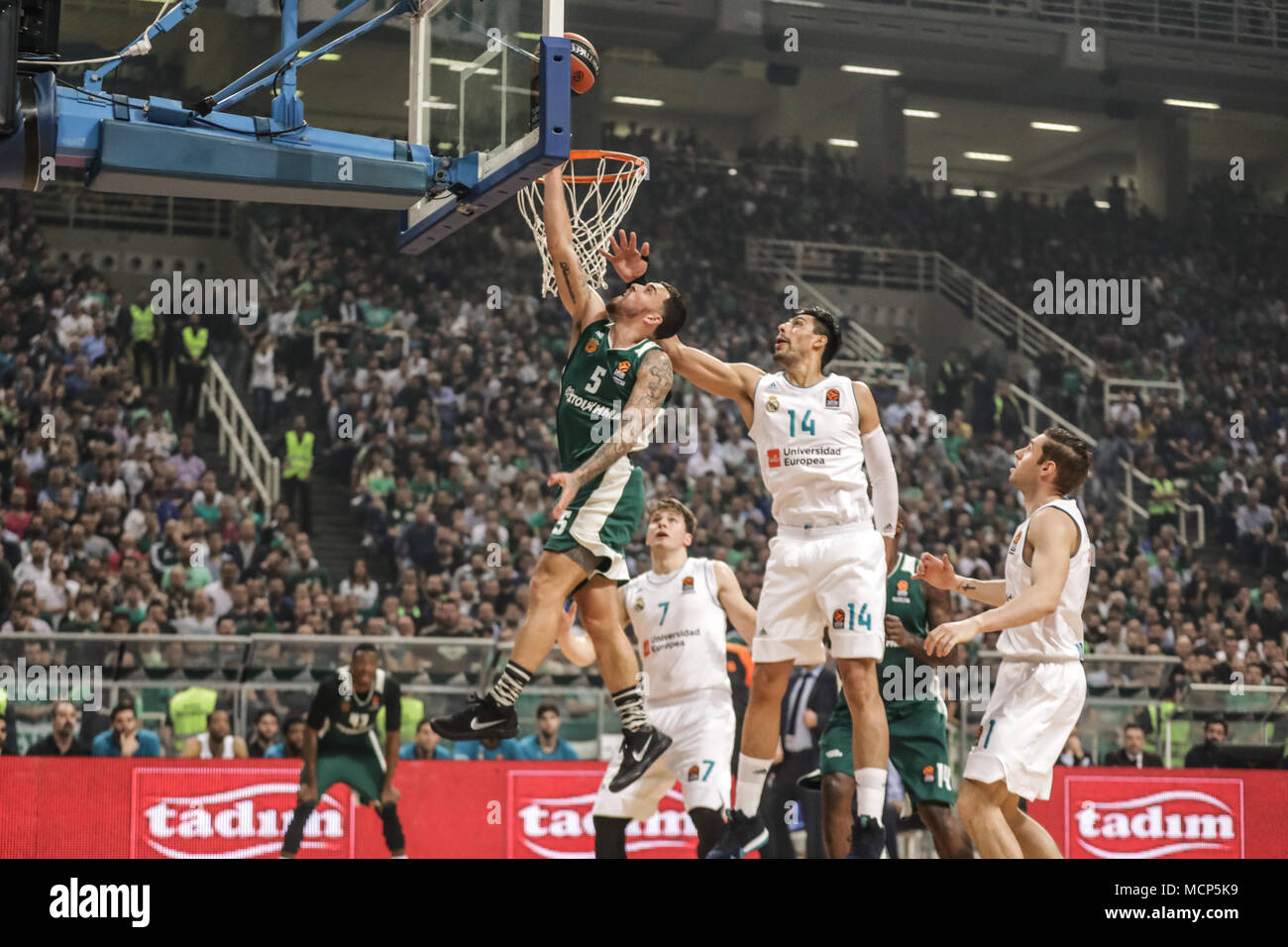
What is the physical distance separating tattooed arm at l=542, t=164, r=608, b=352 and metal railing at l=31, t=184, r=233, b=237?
45.5ft

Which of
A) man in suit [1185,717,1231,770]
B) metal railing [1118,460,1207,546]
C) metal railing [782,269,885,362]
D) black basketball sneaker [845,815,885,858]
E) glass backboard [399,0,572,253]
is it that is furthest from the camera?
metal railing [782,269,885,362]

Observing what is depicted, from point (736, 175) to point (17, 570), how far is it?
13.5m

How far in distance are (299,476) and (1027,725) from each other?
38.8ft

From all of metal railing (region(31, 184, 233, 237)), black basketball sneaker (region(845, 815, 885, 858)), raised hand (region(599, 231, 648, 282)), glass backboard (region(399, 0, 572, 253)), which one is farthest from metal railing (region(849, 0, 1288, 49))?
black basketball sneaker (region(845, 815, 885, 858))

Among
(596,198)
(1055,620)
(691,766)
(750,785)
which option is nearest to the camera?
(1055,620)

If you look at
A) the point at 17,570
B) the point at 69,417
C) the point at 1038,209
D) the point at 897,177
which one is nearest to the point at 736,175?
the point at 897,177

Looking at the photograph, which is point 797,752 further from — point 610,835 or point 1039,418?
point 1039,418

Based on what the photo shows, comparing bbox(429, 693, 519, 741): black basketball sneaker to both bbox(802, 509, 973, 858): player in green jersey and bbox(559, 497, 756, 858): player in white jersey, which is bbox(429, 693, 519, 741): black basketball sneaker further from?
bbox(802, 509, 973, 858): player in green jersey

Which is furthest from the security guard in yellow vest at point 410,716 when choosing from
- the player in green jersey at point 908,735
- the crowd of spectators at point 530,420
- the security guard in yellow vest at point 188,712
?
the player in green jersey at point 908,735

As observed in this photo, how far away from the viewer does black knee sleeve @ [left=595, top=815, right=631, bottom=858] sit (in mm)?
9102

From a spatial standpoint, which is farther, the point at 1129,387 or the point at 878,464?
the point at 1129,387

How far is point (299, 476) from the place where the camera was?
17.4 meters

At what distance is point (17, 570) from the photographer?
14.8 metres

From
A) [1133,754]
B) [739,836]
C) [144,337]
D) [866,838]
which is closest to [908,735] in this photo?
[739,836]
